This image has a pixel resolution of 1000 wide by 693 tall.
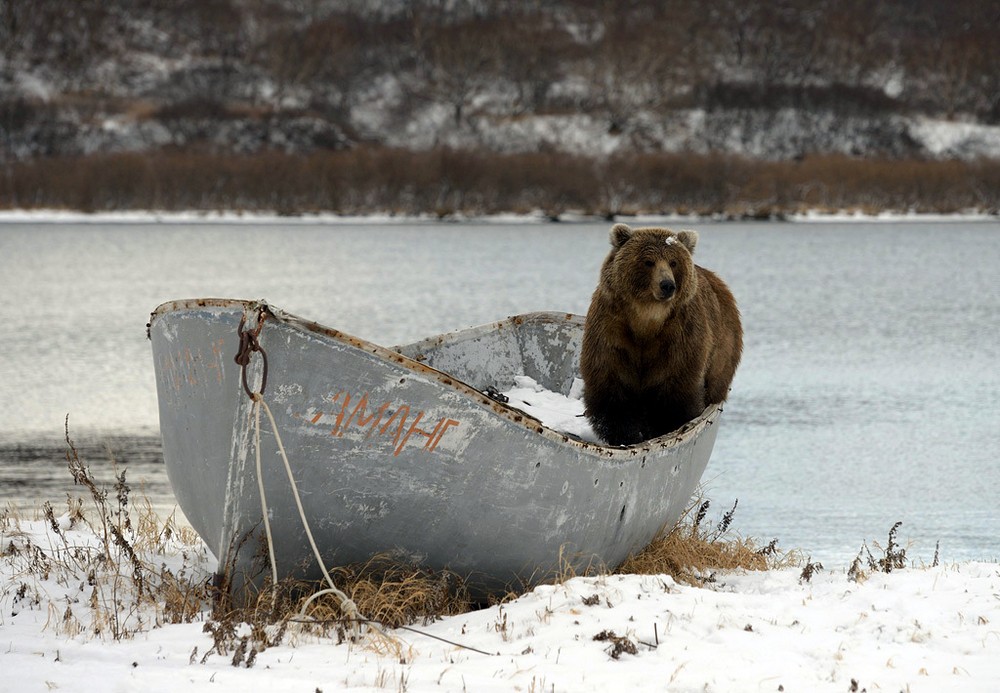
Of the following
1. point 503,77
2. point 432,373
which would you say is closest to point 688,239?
point 432,373

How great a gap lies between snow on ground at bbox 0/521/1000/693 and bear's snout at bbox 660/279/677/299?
4.93 ft

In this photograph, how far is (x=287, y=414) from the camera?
5320 millimetres

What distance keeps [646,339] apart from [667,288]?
622mm

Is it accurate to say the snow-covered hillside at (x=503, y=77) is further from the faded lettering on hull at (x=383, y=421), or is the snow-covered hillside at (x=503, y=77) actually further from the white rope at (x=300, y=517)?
the white rope at (x=300, y=517)

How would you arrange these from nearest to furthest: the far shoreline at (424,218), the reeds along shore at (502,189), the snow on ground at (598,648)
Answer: the snow on ground at (598,648) < the far shoreline at (424,218) < the reeds along shore at (502,189)

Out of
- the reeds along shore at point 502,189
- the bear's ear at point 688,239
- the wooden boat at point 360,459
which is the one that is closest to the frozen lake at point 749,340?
the bear's ear at point 688,239

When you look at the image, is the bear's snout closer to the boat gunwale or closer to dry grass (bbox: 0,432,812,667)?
the boat gunwale

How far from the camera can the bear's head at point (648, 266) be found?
21.8 ft

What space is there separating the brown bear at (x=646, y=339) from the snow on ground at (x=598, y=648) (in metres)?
1.52

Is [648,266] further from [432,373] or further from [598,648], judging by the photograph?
[598,648]

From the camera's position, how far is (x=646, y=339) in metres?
6.90

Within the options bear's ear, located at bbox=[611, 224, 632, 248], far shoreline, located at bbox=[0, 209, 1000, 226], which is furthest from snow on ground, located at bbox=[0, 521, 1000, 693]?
far shoreline, located at bbox=[0, 209, 1000, 226]

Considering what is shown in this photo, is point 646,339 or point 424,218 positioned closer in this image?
point 646,339


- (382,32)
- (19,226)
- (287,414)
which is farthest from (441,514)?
(382,32)
